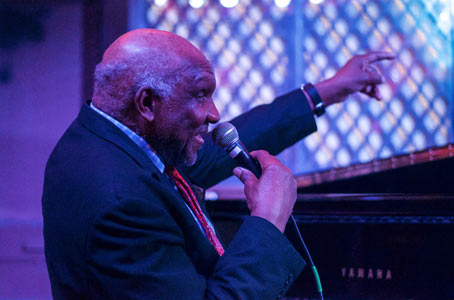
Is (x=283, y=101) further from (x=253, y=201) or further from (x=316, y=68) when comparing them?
(x=316, y=68)

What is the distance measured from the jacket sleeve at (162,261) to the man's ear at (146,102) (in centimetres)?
18

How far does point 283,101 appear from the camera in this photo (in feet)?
4.30

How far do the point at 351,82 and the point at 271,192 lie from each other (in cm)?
63

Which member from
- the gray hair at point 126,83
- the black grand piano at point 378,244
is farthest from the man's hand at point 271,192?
the black grand piano at point 378,244

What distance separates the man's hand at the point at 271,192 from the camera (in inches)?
30.7

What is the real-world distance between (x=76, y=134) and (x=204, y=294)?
0.36 m

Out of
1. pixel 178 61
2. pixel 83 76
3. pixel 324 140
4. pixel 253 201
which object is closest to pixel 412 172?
A: pixel 253 201

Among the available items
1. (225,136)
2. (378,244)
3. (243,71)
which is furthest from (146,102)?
(243,71)

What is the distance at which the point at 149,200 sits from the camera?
694mm

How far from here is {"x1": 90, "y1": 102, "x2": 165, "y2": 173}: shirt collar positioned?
802 millimetres

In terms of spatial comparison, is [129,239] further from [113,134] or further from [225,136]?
[225,136]

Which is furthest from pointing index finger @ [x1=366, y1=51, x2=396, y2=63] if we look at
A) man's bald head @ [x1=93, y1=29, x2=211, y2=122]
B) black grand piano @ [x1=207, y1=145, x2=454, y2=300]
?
man's bald head @ [x1=93, y1=29, x2=211, y2=122]

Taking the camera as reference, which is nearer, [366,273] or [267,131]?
Result: [366,273]

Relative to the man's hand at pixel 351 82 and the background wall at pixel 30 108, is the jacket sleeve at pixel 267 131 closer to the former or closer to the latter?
the man's hand at pixel 351 82
